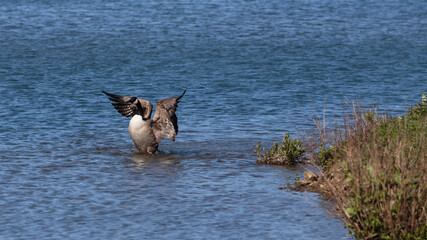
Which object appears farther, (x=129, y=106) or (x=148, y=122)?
(x=129, y=106)

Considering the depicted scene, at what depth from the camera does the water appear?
12.7m

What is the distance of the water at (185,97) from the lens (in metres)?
12.7

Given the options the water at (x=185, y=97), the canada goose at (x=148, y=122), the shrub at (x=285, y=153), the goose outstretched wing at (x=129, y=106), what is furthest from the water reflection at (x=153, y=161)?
the shrub at (x=285, y=153)

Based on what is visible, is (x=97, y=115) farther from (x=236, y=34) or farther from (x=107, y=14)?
(x=107, y=14)

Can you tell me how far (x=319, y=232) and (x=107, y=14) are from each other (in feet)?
113

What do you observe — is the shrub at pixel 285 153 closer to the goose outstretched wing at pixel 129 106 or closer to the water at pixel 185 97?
the water at pixel 185 97

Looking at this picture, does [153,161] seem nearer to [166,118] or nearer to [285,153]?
[166,118]

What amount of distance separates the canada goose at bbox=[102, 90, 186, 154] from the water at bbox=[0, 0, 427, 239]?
377mm

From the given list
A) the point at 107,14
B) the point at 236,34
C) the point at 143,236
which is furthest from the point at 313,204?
the point at 107,14

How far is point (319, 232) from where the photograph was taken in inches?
457

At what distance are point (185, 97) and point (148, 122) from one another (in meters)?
6.73

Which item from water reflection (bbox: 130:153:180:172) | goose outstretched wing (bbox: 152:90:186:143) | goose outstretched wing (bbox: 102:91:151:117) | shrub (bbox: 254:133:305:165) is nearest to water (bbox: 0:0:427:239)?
water reflection (bbox: 130:153:180:172)

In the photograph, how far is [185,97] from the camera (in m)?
24.5

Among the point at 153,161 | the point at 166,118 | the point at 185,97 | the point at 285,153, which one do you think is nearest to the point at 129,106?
the point at 166,118
